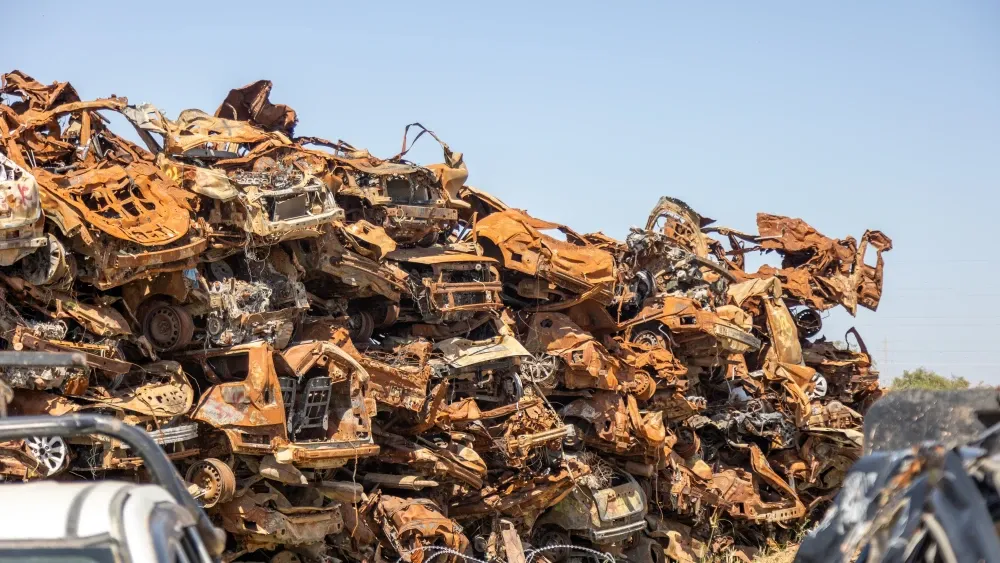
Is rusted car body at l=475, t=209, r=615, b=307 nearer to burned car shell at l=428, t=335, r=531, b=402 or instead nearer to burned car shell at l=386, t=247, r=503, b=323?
burned car shell at l=386, t=247, r=503, b=323

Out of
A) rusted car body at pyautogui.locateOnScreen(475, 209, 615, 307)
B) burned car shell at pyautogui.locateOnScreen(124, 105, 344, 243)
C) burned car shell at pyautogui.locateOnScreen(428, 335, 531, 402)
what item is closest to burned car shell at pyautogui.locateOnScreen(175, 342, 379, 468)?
burned car shell at pyautogui.locateOnScreen(124, 105, 344, 243)

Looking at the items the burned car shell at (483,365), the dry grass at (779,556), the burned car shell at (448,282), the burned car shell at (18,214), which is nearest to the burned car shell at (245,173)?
the burned car shell at (448,282)

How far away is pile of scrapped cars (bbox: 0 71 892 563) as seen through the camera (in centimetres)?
1306

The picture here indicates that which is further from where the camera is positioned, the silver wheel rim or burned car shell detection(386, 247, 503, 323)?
burned car shell detection(386, 247, 503, 323)

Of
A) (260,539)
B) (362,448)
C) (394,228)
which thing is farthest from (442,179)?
(260,539)

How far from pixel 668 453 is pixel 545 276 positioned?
444 centimetres

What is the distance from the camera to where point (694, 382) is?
23703mm

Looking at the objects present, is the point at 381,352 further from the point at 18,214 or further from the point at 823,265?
the point at 823,265

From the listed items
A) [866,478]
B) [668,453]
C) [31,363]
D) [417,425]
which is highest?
[31,363]

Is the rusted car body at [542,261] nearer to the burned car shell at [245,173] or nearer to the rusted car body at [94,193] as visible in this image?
the burned car shell at [245,173]

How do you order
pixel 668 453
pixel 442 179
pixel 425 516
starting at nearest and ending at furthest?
pixel 425 516, pixel 442 179, pixel 668 453

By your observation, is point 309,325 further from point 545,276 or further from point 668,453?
point 668,453

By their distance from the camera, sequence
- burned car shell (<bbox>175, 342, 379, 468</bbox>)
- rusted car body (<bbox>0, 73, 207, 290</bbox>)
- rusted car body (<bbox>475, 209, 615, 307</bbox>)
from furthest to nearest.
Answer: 1. rusted car body (<bbox>475, 209, 615, 307</bbox>)
2. burned car shell (<bbox>175, 342, 379, 468</bbox>)
3. rusted car body (<bbox>0, 73, 207, 290</bbox>)

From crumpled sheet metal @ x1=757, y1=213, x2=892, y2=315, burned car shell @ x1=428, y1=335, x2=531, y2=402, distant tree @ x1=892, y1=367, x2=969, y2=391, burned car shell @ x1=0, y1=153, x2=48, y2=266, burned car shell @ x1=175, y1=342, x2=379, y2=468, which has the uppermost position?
burned car shell @ x1=0, y1=153, x2=48, y2=266
